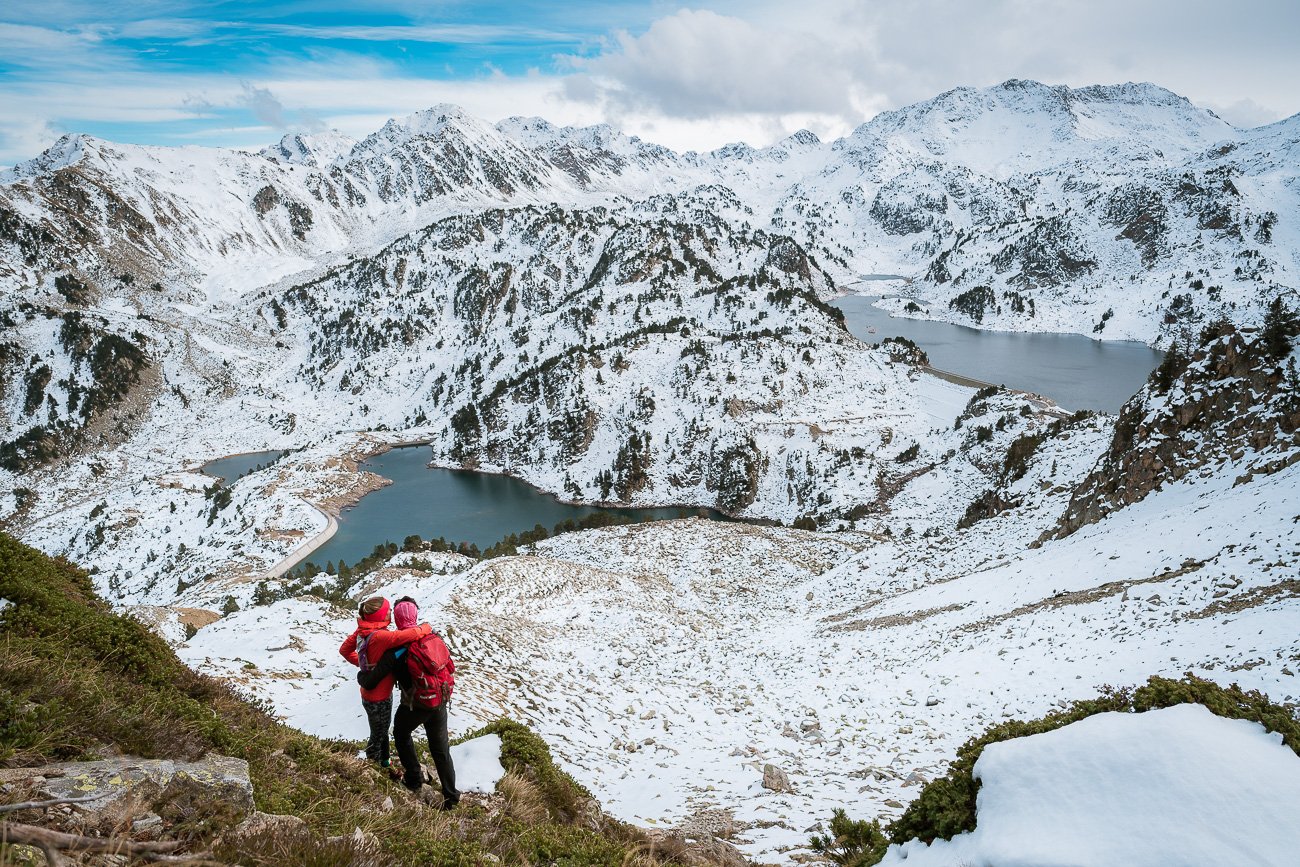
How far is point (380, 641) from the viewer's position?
6180 mm

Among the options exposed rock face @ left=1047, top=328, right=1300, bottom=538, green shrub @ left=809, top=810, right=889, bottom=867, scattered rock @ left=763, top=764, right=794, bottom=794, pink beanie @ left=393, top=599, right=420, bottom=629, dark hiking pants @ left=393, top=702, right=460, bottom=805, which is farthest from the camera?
exposed rock face @ left=1047, top=328, right=1300, bottom=538

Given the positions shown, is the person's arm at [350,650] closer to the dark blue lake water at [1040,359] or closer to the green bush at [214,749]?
the green bush at [214,749]

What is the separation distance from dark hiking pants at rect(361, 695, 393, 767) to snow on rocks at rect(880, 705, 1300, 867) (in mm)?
5210

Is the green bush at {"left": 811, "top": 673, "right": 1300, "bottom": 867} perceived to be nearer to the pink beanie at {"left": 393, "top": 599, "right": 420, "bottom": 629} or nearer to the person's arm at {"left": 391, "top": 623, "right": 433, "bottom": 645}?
the person's arm at {"left": 391, "top": 623, "right": 433, "bottom": 645}

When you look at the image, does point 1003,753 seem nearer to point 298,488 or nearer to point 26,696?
point 26,696

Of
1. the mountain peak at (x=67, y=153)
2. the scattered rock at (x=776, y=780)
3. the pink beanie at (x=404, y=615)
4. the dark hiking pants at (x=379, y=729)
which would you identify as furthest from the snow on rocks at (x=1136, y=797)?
the mountain peak at (x=67, y=153)

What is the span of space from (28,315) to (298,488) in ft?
331

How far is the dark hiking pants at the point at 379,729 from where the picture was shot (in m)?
6.45

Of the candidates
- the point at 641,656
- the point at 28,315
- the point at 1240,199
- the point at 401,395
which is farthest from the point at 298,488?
the point at 1240,199

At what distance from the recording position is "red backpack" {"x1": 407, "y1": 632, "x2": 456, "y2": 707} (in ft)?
20.0

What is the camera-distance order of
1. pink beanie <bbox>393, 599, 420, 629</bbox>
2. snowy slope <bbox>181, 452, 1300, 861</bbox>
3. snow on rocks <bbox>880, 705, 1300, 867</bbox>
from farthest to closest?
1. snowy slope <bbox>181, 452, 1300, 861</bbox>
2. pink beanie <bbox>393, 599, 420, 629</bbox>
3. snow on rocks <bbox>880, 705, 1300, 867</bbox>

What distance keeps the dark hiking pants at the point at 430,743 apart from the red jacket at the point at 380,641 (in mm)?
331

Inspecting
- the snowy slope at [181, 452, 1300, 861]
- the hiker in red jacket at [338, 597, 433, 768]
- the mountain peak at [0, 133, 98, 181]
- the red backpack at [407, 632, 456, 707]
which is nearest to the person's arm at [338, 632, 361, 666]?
the hiker in red jacket at [338, 597, 433, 768]

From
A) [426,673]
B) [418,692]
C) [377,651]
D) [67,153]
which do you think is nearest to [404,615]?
[377,651]
